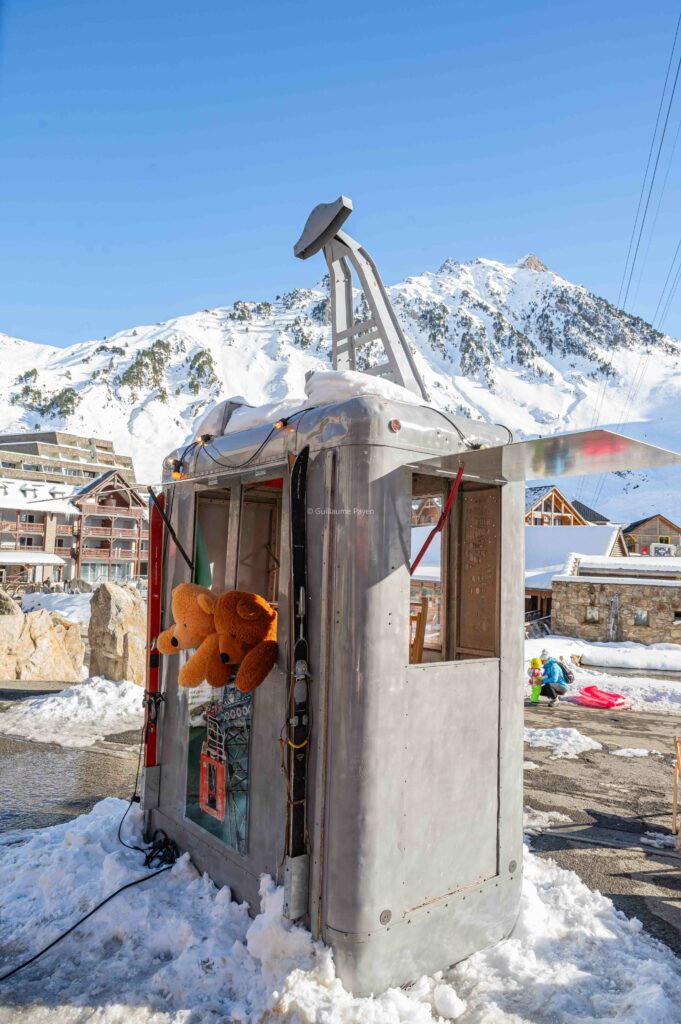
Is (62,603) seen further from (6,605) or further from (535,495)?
(535,495)

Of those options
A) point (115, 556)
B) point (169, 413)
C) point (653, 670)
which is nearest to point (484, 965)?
point (653, 670)

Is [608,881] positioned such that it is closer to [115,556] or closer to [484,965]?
[484,965]

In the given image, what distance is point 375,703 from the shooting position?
14.6 ft

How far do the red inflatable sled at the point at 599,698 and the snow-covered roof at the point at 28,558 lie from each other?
42532 millimetres

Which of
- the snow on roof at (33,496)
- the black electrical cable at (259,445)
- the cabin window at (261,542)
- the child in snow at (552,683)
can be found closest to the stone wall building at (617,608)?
the child in snow at (552,683)

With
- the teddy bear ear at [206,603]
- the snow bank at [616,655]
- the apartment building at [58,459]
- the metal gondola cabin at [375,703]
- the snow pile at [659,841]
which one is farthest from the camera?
the apartment building at [58,459]

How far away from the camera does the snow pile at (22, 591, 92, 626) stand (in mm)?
35706

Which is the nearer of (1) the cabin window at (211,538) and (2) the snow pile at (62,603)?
(1) the cabin window at (211,538)

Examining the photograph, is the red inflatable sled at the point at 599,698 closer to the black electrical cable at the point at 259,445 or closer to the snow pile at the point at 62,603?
the black electrical cable at the point at 259,445

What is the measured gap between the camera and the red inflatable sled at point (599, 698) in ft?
53.0

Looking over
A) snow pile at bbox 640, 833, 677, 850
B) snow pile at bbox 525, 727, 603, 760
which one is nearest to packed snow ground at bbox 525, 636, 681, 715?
snow pile at bbox 525, 727, 603, 760

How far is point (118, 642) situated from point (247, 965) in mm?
11520

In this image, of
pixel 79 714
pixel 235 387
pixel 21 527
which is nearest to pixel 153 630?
pixel 79 714

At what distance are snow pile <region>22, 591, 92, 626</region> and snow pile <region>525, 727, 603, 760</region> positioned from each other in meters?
28.3
